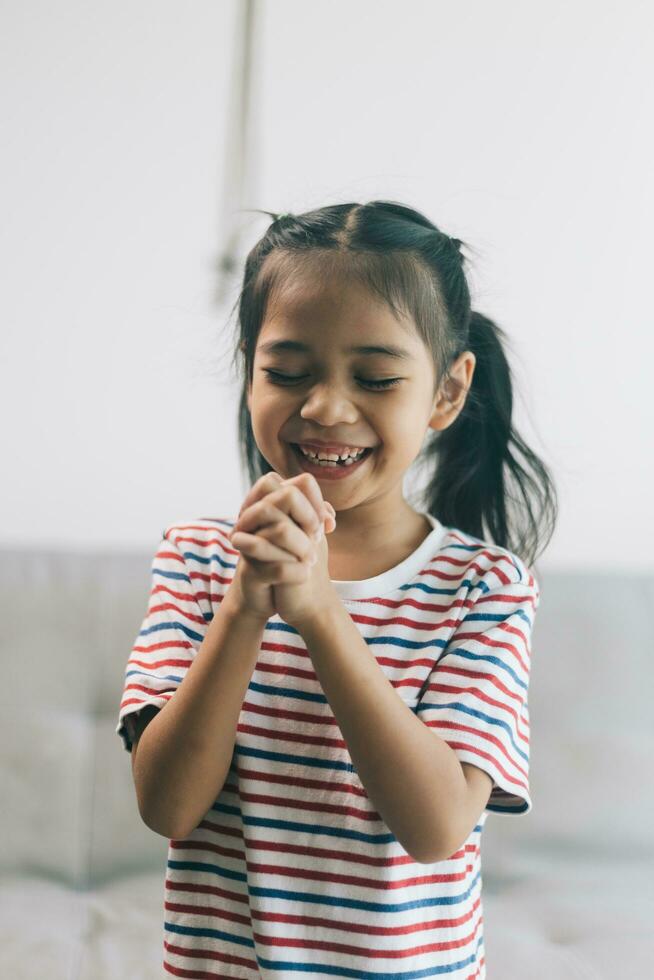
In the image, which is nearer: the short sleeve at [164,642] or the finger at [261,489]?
the finger at [261,489]

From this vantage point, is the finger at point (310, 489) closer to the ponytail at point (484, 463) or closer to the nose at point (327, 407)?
the nose at point (327, 407)

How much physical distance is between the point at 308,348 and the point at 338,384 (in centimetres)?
3

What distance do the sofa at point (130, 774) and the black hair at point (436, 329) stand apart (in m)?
0.35

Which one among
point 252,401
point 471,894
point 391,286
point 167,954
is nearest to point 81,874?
point 167,954

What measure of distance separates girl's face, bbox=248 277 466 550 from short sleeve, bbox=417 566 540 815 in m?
0.13

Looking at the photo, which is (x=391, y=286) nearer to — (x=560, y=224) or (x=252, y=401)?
(x=252, y=401)

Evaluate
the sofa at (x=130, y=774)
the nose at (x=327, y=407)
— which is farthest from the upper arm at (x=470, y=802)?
the sofa at (x=130, y=774)

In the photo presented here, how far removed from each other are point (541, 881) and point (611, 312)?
0.81 metres

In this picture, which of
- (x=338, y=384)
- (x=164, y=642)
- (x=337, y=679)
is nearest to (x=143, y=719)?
(x=164, y=642)

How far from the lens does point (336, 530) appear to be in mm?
884

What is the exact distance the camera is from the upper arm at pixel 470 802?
742mm

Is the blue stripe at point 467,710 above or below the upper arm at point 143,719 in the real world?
above

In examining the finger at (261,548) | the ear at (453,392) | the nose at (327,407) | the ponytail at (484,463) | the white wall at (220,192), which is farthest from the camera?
the white wall at (220,192)

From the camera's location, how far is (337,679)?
0.70m
